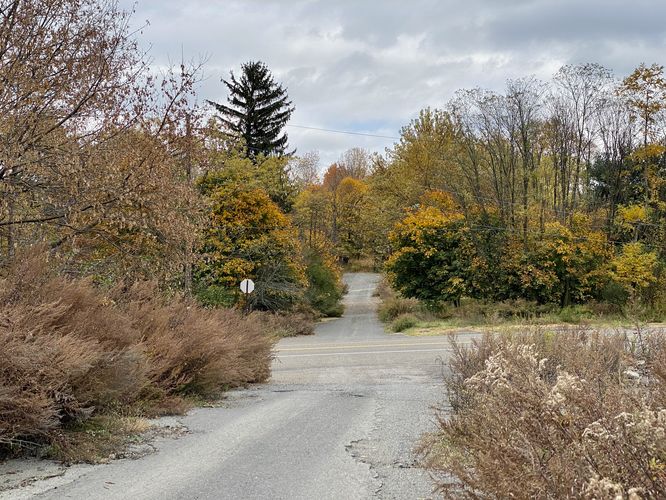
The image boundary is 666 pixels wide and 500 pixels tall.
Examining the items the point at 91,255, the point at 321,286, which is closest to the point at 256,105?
the point at 321,286

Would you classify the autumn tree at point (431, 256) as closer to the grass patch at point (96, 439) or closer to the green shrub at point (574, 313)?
the green shrub at point (574, 313)

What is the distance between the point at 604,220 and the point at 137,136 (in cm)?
2936

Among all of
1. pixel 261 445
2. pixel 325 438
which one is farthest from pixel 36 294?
pixel 325 438

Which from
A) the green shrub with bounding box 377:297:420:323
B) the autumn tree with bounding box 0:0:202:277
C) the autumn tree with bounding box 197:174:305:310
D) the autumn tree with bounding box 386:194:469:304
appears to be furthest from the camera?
the green shrub with bounding box 377:297:420:323

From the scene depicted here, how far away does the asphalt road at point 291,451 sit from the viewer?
16.1ft

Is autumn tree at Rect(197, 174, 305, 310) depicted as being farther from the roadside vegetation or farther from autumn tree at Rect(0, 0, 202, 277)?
autumn tree at Rect(0, 0, 202, 277)

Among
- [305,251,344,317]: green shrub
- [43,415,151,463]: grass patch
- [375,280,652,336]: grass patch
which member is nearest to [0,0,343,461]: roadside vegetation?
[43,415,151,463]: grass patch

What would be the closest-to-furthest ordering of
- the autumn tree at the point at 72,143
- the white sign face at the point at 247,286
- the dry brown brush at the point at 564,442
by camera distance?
the dry brown brush at the point at 564,442
the autumn tree at the point at 72,143
the white sign face at the point at 247,286

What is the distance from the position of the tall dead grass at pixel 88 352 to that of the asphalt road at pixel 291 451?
0.66 meters

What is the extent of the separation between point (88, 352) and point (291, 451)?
7.69 feet

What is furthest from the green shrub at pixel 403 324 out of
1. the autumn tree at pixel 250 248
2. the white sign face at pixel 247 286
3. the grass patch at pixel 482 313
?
the white sign face at pixel 247 286

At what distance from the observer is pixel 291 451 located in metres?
6.24

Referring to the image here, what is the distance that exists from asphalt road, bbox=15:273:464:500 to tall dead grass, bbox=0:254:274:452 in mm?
657

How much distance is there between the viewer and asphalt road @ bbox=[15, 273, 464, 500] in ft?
16.1
